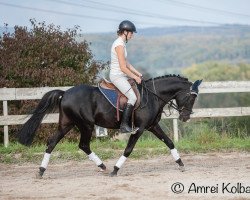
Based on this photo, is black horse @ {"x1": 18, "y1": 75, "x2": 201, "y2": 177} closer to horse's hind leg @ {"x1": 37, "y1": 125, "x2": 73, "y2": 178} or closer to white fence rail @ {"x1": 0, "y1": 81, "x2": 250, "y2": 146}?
horse's hind leg @ {"x1": 37, "y1": 125, "x2": 73, "y2": 178}

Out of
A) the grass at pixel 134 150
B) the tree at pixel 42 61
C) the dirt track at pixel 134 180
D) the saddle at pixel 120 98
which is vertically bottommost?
the dirt track at pixel 134 180

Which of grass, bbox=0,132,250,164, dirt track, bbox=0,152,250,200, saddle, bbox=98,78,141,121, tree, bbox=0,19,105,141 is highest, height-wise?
tree, bbox=0,19,105,141

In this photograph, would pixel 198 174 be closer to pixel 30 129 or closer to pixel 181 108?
pixel 181 108

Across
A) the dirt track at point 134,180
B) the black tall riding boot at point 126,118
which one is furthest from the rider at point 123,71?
the dirt track at point 134,180

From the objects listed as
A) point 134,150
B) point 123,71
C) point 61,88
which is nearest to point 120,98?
point 123,71

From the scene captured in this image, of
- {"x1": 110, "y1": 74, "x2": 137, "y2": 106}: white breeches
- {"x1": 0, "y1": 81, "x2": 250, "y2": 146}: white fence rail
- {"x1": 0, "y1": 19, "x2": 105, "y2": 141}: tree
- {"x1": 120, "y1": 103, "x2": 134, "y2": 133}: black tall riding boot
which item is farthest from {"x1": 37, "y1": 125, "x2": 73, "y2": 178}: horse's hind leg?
{"x1": 0, "y1": 19, "x2": 105, "y2": 141}: tree

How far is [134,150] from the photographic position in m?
12.4

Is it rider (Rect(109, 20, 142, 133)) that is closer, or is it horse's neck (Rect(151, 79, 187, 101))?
rider (Rect(109, 20, 142, 133))

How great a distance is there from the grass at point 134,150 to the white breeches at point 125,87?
281cm

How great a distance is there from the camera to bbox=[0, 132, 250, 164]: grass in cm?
1198

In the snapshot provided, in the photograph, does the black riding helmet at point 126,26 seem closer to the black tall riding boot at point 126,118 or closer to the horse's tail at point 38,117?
the black tall riding boot at point 126,118

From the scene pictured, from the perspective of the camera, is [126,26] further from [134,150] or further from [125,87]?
[134,150]

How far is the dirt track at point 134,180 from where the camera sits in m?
7.80

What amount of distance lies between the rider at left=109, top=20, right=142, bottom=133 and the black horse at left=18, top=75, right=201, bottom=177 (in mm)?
238
